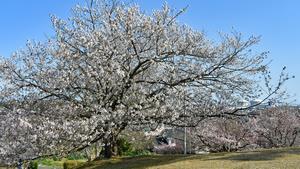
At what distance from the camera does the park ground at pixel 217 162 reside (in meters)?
9.55

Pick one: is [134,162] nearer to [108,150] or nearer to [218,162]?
[108,150]

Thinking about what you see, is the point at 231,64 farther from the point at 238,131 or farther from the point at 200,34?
the point at 238,131

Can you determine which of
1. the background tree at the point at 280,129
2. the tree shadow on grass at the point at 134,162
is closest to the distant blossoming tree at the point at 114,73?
the tree shadow on grass at the point at 134,162

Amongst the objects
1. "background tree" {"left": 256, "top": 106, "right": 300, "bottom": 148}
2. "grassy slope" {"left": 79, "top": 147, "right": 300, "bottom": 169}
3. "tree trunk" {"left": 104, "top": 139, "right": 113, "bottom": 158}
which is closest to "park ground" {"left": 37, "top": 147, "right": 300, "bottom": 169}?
"grassy slope" {"left": 79, "top": 147, "right": 300, "bottom": 169}

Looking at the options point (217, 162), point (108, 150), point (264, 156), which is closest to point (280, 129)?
point (108, 150)

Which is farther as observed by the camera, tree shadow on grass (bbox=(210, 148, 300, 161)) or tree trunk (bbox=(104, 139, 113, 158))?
tree trunk (bbox=(104, 139, 113, 158))

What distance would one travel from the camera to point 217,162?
10516mm

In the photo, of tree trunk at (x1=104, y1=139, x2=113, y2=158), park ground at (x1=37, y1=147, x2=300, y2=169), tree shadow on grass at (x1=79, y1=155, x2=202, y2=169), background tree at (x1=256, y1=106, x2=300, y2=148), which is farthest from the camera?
background tree at (x1=256, y1=106, x2=300, y2=148)

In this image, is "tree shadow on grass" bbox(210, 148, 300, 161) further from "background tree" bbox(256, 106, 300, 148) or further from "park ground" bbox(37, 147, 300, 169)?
"background tree" bbox(256, 106, 300, 148)

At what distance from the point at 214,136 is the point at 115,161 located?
7.11m

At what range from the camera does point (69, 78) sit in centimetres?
1162

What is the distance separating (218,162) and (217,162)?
0.10 ft

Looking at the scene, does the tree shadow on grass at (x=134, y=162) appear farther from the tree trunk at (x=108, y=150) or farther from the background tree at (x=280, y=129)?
the background tree at (x=280, y=129)

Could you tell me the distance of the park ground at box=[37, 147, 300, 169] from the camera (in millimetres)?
9555
